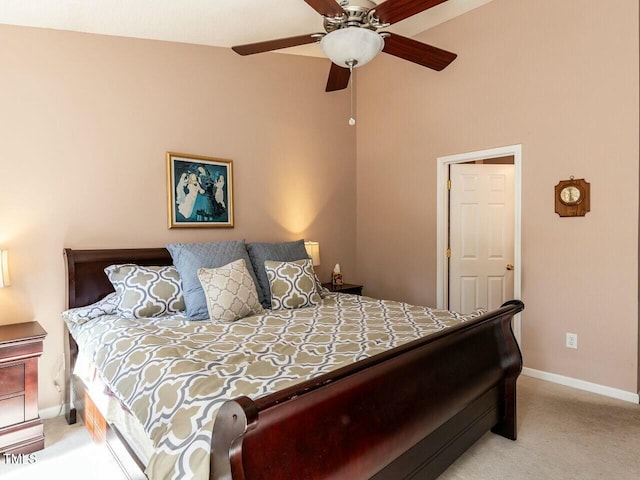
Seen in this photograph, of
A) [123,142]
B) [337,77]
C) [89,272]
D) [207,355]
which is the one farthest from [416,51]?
[89,272]

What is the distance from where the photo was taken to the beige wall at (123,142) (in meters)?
2.70

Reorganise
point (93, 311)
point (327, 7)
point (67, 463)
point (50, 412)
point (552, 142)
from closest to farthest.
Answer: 1. point (327, 7)
2. point (67, 463)
3. point (93, 311)
4. point (50, 412)
5. point (552, 142)

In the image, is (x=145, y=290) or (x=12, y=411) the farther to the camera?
(x=145, y=290)

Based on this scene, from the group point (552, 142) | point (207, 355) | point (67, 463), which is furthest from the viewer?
point (552, 142)

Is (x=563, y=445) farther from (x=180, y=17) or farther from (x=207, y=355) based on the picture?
Result: (x=180, y=17)

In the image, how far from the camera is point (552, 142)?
131 inches

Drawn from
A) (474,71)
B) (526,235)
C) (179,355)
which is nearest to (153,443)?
(179,355)

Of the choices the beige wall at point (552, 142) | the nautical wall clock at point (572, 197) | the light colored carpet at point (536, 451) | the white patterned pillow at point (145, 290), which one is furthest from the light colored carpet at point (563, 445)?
the white patterned pillow at point (145, 290)

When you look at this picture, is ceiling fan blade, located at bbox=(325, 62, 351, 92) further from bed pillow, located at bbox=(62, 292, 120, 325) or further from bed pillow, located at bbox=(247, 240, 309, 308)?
bed pillow, located at bbox=(62, 292, 120, 325)

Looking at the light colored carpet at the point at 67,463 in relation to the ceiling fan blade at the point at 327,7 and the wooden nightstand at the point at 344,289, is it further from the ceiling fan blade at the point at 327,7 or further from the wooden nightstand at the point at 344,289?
the ceiling fan blade at the point at 327,7

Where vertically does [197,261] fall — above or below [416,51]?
below

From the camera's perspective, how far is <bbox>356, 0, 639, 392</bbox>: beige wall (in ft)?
9.78

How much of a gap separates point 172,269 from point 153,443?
1.63 metres

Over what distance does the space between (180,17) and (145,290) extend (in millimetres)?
1998
